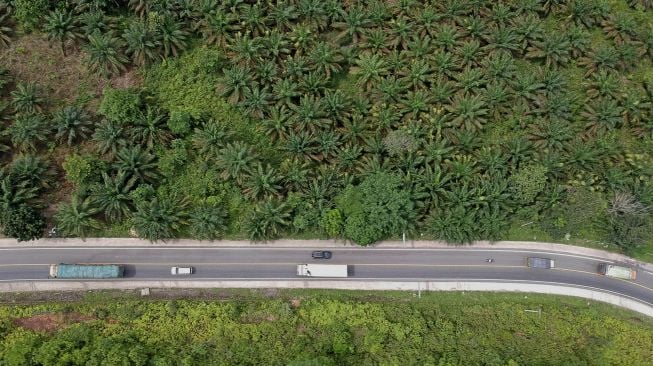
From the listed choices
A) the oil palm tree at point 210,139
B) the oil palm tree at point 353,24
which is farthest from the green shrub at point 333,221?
the oil palm tree at point 353,24

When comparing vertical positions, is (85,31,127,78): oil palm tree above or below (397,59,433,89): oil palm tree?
above

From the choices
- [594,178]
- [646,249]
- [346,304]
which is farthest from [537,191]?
[346,304]

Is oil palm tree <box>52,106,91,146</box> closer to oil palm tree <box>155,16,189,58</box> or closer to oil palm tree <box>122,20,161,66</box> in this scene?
oil palm tree <box>122,20,161,66</box>

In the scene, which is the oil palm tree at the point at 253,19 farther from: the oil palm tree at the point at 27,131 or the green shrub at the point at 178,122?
the oil palm tree at the point at 27,131

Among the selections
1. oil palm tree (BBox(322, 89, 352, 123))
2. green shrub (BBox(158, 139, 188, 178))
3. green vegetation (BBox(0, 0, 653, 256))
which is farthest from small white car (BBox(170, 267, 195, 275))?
oil palm tree (BBox(322, 89, 352, 123))

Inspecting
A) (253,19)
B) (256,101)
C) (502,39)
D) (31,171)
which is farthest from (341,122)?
(31,171)

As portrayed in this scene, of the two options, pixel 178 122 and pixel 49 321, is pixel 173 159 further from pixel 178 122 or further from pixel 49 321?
pixel 49 321
